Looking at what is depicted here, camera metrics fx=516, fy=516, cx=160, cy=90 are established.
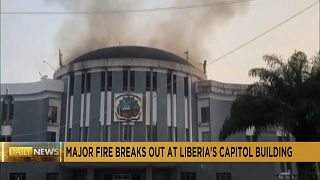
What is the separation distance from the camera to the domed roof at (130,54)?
4472cm

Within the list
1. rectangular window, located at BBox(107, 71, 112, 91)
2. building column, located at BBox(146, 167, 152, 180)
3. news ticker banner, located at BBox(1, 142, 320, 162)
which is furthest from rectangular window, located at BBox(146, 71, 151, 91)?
news ticker banner, located at BBox(1, 142, 320, 162)

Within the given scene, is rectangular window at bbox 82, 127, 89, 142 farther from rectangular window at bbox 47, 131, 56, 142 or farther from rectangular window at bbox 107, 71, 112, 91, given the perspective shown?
rectangular window at bbox 107, 71, 112, 91

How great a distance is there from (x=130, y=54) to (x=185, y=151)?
2444 cm

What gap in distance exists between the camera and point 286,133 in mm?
25438

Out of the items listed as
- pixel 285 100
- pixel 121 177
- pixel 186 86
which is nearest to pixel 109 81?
pixel 186 86

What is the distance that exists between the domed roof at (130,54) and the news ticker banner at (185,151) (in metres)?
23.5

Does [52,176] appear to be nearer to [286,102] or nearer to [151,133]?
[151,133]

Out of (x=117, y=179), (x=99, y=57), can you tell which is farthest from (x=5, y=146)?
(x=99, y=57)

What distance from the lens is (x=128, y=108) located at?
42.9 meters

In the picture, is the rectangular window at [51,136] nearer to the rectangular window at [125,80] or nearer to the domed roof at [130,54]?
the domed roof at [130,54]

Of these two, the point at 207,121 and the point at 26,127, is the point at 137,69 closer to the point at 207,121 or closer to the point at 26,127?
the point at 207,121

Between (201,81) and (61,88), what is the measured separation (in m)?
12.5

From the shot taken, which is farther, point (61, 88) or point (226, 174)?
point (61, 88)

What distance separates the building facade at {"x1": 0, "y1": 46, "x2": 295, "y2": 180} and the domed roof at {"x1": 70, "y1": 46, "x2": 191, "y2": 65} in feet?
0.30
